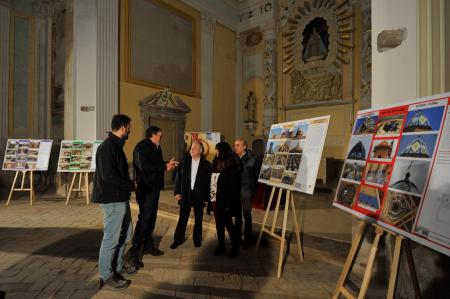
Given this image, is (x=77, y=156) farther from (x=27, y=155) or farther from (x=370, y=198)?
(x=370, y=198)

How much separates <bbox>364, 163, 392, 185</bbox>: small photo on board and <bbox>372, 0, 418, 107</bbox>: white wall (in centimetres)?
125

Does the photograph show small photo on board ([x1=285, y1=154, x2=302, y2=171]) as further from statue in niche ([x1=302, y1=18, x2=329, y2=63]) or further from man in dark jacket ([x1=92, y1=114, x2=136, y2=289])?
statue in niche ([x1=302, y1=18, x2=329, y2=63])

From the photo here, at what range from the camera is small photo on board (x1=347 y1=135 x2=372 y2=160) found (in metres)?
2.30

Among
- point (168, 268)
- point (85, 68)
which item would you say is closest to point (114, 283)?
point (168, 268)

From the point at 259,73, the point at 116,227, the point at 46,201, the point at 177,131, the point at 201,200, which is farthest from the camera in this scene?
the point at 259,73

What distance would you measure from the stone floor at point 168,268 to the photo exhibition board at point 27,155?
250 centimetres

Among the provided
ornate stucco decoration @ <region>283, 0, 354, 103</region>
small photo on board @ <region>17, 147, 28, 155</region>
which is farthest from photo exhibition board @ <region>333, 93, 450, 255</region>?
ornate stucco decoration @ <region>283, 0, 354, 103</region>

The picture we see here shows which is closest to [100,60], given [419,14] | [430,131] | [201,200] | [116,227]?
[201,200]

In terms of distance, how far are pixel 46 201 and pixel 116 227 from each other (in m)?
5.76

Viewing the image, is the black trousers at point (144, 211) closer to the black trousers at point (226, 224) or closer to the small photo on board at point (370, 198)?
the black trousers at point (226, 224)

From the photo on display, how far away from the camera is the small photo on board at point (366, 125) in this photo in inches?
91.2

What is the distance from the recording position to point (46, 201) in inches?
284

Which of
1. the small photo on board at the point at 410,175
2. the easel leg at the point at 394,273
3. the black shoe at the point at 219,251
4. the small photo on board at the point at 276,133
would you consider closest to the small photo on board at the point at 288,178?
the small photo on board at the point at 276,133

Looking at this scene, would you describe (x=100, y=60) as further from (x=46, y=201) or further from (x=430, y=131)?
(x=430, y=131)
